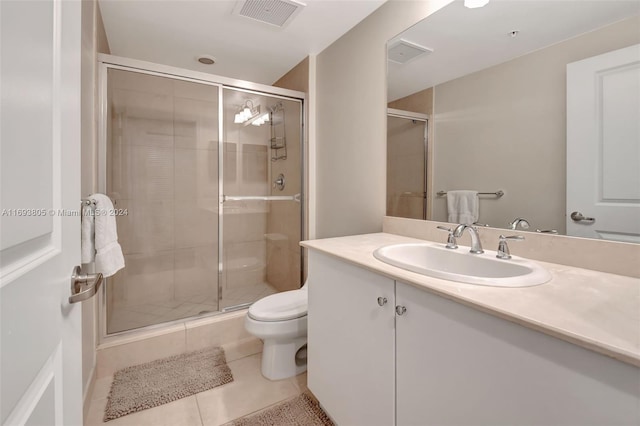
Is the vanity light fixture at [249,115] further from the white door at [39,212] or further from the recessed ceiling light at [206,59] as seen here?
the white door at [39,212]

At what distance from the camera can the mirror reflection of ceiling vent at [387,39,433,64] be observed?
1535mm

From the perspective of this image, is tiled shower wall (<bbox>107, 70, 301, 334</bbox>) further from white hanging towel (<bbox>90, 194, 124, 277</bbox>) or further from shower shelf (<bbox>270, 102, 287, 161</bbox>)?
white hanging towel (<bbox>90, 194, 124, 277</bbox>)

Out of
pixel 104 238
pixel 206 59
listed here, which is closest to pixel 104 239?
pixel 104 238

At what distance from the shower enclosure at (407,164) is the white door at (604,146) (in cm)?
64

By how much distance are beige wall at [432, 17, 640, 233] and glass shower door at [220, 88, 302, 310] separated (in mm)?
1382

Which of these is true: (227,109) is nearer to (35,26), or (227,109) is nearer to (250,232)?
(250,232)

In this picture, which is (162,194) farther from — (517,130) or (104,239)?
(517,130)

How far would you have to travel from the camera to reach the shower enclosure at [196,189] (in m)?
1.92

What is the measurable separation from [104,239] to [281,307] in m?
0.99

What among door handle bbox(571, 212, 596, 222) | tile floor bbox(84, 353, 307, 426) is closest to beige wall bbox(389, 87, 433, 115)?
door handle bbox(571, 212, 596, 222)

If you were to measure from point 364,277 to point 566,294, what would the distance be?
0.57 metres

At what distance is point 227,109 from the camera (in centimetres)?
223

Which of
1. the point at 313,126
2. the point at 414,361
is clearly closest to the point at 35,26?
the point at 414,361

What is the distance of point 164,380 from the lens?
1.62 meters
